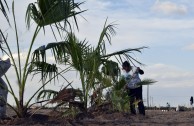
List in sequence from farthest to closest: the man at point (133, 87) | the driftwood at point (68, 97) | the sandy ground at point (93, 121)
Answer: the man at point (133, 87) → the driftwood at point (68, 97) → the sandy ground at point (93, 121)

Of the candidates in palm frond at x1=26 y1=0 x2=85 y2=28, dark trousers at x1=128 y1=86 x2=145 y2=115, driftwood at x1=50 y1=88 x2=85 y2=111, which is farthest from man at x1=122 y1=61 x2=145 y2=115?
palm frond at x1=26 y1=0 x2=85 y2=28

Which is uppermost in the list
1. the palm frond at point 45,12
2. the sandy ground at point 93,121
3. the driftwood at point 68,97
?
the palm frond at point 45,12

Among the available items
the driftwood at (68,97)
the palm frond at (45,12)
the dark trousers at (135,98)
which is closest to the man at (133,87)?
the dark trousers at (135,98)

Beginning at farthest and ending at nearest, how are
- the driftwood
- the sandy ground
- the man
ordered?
the man → the driftwood → the sandy ground

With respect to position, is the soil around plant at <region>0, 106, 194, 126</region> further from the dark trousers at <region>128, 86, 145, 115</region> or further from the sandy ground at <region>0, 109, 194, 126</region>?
the dark trousers at <region>128, 86, 145, 115</region>

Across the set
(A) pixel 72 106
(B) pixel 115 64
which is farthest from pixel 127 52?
(A) pixel 72 106

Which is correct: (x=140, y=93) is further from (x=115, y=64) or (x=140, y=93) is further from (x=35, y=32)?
(x=35, y=32)

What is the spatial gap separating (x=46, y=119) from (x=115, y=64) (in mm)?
2073

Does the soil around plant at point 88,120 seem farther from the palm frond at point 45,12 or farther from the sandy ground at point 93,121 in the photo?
the palm frond at point 45,12

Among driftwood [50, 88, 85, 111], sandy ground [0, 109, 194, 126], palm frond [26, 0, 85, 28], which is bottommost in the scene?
sandy ground [0, 109, 194, 126]

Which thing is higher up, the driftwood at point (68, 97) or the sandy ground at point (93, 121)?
the driftwood at point (68, 97)

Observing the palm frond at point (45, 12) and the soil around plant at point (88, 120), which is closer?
the palm frond at point (45, 12)

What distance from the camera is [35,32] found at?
925 cm

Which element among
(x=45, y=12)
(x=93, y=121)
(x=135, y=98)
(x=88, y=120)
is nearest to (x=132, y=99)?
(x=135, y=98)
